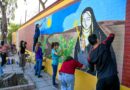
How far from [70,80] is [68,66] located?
0.37m

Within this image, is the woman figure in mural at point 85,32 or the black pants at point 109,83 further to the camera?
the woman figure in mural at point 85,32

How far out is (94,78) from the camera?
21.7 feet

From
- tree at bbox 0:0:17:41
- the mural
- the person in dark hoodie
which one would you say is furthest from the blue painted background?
tree at bbox 0:0:17:41

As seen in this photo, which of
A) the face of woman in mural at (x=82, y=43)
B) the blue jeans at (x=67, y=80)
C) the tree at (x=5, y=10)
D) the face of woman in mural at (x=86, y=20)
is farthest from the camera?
the tree at (x=5, y=10)

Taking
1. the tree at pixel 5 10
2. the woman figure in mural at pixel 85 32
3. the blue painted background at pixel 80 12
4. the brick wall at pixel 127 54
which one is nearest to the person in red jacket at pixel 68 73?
the woman figure in mural at pixel 85 32

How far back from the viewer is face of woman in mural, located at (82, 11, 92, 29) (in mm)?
7043

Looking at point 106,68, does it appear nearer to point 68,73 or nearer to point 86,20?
point 68,73

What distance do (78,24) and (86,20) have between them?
619 millimetres

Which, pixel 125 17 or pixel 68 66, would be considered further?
pixel 68 66

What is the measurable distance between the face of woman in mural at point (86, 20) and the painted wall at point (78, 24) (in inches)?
6.8

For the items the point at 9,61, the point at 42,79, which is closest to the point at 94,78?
the point at 42,79

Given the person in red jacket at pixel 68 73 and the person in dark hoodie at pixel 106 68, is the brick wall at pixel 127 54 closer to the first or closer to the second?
the person in dark hoodie at pixel 106 68

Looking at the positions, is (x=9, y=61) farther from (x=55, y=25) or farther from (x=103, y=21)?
(x=103, y=21)

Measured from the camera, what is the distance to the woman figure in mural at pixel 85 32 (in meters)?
6.73
